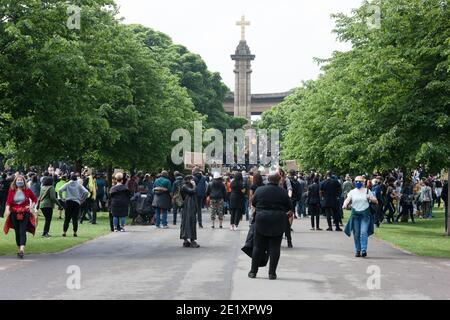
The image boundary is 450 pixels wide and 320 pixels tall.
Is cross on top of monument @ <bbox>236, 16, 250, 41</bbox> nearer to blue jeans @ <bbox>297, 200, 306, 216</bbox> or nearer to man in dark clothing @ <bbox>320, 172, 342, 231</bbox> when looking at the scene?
blue jeans @ <bbox>297, 200, 306, 216</bbox>

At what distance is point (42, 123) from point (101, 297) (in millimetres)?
8447

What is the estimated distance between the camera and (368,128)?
21.5 meters

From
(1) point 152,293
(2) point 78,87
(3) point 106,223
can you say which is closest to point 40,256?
(2) point 78,87

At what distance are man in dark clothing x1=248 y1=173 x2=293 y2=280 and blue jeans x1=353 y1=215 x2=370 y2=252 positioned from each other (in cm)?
421

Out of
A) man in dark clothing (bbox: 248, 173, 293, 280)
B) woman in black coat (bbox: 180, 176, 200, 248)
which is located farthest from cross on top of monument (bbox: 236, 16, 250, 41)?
man in dark clothing (bbox: 248, 173, 293, 280)

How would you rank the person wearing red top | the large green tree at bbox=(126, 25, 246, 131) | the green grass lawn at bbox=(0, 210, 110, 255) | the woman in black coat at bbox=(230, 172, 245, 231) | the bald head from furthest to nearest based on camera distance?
1. the large green tree at bbox=(126, 25, 246, 131)
2. the woman in black coat at bbox=(230, 172, 245, 231)
3. the green grass lawn at bbox=(0, 210, 110, 255)
4. the person wearing red top
5. the bald head

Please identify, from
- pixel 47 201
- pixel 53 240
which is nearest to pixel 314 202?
pixel 47 201

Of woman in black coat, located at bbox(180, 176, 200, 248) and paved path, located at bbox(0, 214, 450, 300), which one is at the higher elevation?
woman in black coat, located at bbox(180, 176, 200, 248)

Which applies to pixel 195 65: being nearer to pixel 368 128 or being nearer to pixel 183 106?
pixel 183 106

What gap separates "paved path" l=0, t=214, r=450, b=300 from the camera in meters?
11.1

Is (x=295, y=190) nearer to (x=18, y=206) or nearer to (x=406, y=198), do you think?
(x=406, y=198)

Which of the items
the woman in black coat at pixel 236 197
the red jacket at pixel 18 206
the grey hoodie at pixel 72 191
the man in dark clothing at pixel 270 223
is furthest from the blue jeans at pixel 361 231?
the grey hoodie at pixel 72 191

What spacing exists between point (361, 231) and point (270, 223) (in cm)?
477

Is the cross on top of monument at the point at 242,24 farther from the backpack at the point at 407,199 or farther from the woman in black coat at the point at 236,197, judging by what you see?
the woman in black coat at the point at 236,197
